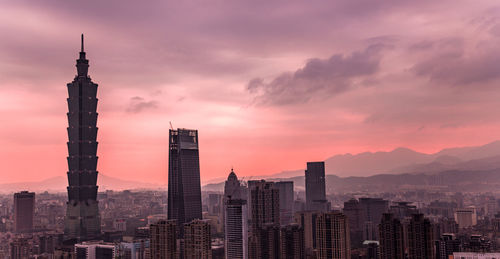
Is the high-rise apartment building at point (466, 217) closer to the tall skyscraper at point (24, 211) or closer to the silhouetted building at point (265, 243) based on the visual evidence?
the silhouetted building at point (265, 243)

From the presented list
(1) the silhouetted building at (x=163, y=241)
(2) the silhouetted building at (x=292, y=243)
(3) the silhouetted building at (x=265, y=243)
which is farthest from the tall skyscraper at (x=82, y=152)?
(2) the silhouetted building at (x=292, y=243)

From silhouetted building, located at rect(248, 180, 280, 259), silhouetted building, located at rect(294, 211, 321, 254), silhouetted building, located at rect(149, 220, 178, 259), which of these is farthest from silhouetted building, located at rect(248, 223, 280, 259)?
silhouetted building, located at rect(149, 220, 178, 259)

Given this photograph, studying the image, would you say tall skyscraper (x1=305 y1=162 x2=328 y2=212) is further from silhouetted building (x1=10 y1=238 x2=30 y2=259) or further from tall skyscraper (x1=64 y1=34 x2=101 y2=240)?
silhouetted building (x1=10 y1=238 x2=30 y2=259)

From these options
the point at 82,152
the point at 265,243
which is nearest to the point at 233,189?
the point at 265,243

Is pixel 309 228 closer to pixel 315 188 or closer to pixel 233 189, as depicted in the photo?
pixel 315 188

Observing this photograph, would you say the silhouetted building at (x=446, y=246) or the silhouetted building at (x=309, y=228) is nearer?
the silhouetted building at (x=446, y=246)

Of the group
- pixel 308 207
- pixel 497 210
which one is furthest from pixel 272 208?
pixel 497 210
